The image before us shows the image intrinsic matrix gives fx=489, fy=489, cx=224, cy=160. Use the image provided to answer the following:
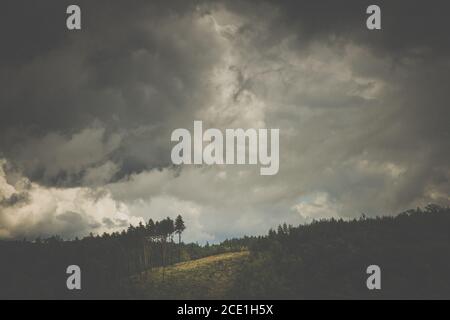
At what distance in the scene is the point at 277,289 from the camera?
7697 inches

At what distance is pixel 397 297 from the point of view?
639 ft
